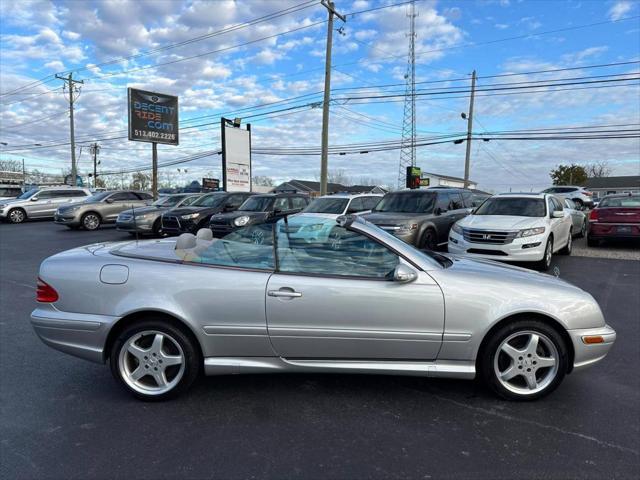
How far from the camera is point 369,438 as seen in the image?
2.76m

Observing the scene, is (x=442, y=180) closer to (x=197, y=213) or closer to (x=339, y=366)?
(x=197, y=213)

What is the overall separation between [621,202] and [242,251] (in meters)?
11.2

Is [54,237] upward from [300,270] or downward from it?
downward

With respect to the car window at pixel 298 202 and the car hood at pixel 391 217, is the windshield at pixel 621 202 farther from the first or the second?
the car window at pixel 298 202

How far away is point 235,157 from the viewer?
2372 cm

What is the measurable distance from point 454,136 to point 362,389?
32446mm

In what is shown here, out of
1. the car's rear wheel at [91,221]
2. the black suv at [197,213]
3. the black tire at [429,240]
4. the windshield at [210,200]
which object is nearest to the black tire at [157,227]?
the black suv at [197,213]

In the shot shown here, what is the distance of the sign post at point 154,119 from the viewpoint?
1051 inches

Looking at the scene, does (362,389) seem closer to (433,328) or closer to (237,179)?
(433,328)

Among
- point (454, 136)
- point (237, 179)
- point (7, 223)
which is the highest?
point (454, 136)

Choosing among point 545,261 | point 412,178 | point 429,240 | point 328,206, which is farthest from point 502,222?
point 412,178

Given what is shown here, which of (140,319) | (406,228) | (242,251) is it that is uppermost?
(242,251)

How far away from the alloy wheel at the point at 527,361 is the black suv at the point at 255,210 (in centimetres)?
860

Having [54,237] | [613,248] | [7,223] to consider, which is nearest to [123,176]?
[7,223]
